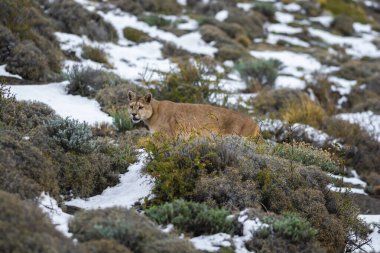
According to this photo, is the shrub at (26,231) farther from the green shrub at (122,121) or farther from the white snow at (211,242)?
the green shrub at (122,121)

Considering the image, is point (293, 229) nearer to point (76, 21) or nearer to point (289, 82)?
point (289, 82)

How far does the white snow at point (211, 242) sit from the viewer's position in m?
6.20

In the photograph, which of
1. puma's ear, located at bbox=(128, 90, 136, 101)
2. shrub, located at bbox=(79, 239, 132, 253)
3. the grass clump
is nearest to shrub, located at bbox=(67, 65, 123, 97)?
puma's ear, located at bbox=(128, 90, 136, 101)

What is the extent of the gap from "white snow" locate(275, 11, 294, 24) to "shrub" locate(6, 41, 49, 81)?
17.9 m

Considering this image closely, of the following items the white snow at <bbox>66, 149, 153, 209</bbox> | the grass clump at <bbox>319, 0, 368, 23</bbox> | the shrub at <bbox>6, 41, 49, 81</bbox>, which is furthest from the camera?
the grass clump at <bbox>319, 0, 368, 23</bbox>

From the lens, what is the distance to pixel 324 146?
14.0 m

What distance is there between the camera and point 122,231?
225 inches

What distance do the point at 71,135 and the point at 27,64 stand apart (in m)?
5.96

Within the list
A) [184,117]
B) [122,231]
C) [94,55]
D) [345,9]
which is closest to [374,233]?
[184,117]

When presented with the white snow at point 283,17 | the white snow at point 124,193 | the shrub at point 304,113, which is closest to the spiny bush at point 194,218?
the white snow at point 124,193

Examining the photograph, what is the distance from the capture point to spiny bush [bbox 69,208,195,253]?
18.6 ft

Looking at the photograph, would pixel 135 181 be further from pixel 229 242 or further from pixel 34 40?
pixel 34 40

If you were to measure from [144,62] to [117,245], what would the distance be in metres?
12.8

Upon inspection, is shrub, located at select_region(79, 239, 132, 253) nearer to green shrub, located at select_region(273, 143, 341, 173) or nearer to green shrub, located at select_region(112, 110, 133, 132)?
green shrub, located at select_region(273, 143, 341, 173)
